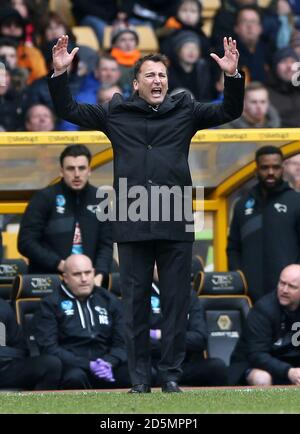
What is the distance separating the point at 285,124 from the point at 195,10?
238cm

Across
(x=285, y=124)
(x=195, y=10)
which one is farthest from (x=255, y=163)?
(x=195, y=10)

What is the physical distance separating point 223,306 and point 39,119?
2.67 metres

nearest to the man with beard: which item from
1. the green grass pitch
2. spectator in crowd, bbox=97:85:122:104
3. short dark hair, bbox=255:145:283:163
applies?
short dark hair, bbox=255:145:283:163

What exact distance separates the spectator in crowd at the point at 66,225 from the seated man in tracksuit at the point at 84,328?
47 centimetres

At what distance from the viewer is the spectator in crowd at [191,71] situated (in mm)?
15836

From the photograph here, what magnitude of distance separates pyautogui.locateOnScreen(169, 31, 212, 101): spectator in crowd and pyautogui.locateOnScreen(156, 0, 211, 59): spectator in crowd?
34cm

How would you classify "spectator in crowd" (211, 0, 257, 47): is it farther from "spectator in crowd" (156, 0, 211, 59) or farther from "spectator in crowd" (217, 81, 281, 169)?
"spectator in crowd" (217, 81, 281, 169)

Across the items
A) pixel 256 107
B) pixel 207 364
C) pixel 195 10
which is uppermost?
pixel 195 10

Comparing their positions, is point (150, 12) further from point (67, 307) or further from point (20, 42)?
point (67, 307)

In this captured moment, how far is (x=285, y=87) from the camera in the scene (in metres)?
15.9

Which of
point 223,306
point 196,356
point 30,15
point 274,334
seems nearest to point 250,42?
point 30,15

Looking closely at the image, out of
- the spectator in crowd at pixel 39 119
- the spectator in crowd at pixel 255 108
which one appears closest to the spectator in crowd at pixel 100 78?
the spectator in crowd at pixel 39 119

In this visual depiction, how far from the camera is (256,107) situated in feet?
46.8

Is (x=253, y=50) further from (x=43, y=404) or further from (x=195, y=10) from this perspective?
Result: (x=43, y=404)
